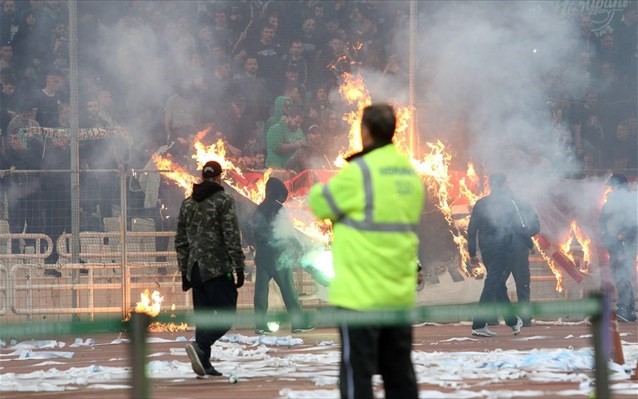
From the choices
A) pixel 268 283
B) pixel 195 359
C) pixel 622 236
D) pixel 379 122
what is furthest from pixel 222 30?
pixel 379 122

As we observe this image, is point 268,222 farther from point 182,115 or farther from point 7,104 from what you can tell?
point 7,104

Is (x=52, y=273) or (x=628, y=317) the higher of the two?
(x=52, y=273)

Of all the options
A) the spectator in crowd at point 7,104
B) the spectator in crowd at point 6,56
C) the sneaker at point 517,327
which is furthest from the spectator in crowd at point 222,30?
the sneaker at point 517,327

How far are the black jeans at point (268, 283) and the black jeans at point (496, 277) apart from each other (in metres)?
2.12

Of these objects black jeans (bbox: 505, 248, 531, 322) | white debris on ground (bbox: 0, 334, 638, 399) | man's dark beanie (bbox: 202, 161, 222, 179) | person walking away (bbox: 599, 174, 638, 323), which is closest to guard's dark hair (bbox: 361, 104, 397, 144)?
white debris on ground (bbox: 0, 334, 638, 399)

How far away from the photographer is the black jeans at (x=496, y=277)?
14594 mm

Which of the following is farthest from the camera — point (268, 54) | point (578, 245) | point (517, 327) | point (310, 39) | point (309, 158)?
point (310, 39)

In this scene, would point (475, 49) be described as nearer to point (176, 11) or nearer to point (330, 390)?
point (176, 11)

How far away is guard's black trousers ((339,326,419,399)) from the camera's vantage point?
609 cm

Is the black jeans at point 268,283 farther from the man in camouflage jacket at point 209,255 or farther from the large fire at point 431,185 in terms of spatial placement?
the man in camouflage jacket at point 209,255

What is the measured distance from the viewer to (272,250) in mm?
Answer: 14773

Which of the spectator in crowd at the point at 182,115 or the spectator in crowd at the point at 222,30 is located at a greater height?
the spectator in crowd at the point at 222,30

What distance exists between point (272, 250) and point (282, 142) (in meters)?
2.78

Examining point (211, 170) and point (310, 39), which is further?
point (310, 39)
